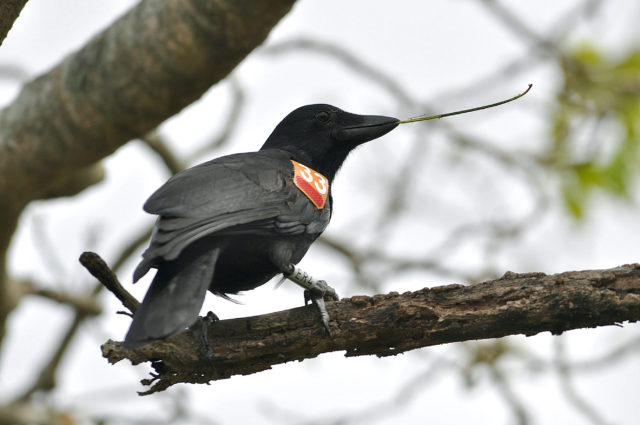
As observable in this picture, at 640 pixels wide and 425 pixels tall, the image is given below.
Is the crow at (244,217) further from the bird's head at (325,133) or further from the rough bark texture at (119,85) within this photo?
the rough bark texture at (119,85)

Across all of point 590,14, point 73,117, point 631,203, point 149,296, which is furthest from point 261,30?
point 631,203

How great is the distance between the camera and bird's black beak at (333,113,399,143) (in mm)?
4391

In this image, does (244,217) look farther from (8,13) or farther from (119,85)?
(119,85)

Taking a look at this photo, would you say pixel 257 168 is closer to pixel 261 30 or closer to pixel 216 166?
pixel 216 166

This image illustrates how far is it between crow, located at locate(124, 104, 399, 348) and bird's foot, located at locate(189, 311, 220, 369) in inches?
7.7

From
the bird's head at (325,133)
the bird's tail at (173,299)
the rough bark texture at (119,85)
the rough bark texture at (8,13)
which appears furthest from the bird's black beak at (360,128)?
the rough bark texture at (8,13)

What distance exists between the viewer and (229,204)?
10.9 ft

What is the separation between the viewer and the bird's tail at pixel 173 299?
2.78 m

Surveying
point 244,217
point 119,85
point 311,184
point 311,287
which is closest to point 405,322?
point 311,287

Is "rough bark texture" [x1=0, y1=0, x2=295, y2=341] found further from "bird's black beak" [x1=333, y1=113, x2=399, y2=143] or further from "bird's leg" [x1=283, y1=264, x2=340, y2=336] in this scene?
"bird's leg" [x1=283, y1=264, x2=340, y2=336]

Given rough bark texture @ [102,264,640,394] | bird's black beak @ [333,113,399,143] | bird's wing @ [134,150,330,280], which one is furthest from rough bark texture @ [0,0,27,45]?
bird's black beak @ [333,113,399,143]

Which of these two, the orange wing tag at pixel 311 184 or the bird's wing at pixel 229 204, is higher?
the bird's wing at pixel 229 204

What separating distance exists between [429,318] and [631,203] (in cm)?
347

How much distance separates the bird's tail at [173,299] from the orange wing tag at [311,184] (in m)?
0.68
